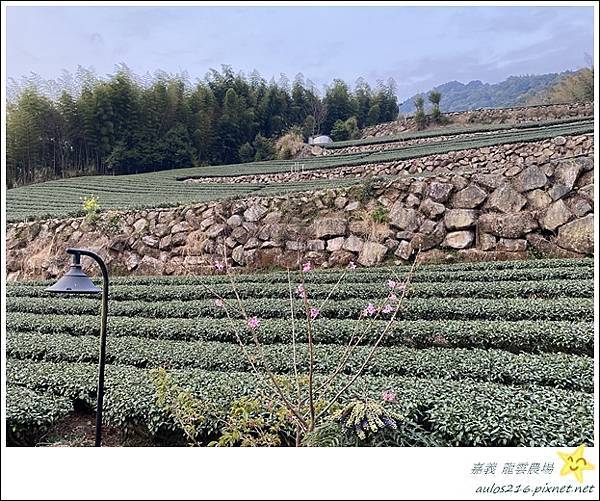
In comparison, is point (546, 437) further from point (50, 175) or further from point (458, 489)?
point (50, 175)

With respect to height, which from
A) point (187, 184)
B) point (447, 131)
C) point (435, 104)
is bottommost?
point (187, 184)

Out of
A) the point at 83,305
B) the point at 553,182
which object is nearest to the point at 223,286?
the point at 83,305

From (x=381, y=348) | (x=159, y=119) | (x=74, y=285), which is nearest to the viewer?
(x=74, y=285)

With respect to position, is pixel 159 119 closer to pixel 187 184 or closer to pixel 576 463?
pixel 187 184

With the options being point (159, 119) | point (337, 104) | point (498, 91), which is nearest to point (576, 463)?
point (498, 91)

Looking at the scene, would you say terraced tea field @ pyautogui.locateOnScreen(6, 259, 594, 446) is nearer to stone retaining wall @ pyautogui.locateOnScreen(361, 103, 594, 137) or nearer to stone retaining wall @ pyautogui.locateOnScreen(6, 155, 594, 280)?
stone retaining wall @ pyautogui.locateOnScreen(6, 155, 594, 280)

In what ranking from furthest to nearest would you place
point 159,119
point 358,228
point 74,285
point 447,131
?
point 447,131
point 159,119
point 358,228
point 74,285

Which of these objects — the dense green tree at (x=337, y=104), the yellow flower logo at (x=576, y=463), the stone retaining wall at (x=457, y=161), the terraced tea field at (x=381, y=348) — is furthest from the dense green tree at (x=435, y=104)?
the yellow flower logo at (x=576, y=463)

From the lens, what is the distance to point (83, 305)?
356 centimetres

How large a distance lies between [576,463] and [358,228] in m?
3.04

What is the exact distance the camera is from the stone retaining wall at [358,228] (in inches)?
A: 149

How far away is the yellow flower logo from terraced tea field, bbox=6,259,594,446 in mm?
Result: 36

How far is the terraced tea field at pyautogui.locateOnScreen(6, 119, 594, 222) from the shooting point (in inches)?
226

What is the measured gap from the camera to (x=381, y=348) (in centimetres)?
233
